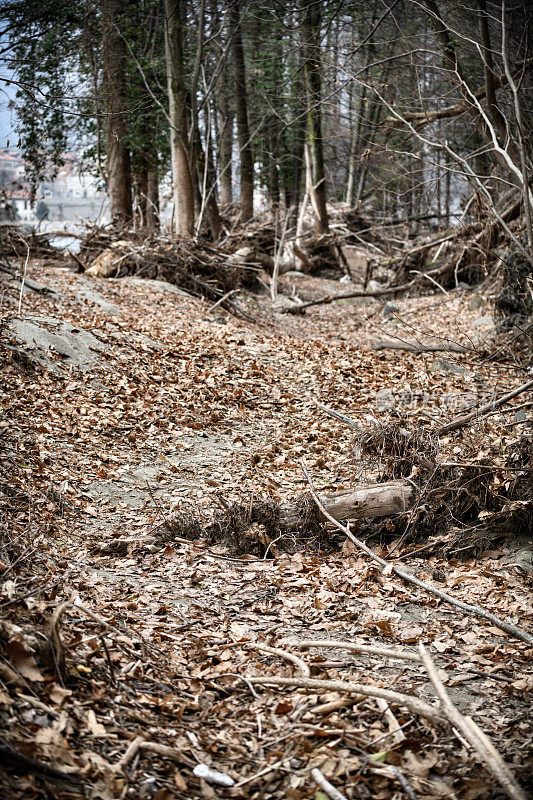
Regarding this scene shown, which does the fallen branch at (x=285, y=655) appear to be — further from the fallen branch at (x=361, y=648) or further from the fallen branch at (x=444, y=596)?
the fallen branch at (x=444, y=596)

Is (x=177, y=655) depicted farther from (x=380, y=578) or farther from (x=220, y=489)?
(x=220, y=489)

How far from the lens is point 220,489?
636 cm

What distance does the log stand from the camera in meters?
5.50

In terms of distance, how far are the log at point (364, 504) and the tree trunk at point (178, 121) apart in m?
11.3

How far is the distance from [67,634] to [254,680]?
1.00 m

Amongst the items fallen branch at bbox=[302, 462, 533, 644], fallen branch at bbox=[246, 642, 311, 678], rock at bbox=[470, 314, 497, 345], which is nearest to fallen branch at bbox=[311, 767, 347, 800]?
fallen branch at bbox=[246, 642, 311, 678]

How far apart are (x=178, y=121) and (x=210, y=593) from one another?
13.8 meters

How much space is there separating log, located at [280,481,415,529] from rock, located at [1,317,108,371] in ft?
13.5

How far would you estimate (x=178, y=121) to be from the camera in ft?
50.6

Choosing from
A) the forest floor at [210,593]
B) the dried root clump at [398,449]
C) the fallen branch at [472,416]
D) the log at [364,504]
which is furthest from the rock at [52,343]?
the fallen branch at [472,416]

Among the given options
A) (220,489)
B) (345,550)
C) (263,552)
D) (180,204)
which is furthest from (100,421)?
(180,204)

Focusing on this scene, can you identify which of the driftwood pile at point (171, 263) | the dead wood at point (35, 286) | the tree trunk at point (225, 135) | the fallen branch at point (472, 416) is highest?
the tree trunk at point (225, 135)

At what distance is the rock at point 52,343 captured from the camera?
26.3ft

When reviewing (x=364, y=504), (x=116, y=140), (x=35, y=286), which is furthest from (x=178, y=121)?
(x=364, y=504)
